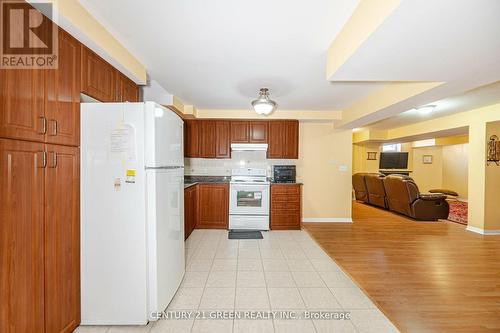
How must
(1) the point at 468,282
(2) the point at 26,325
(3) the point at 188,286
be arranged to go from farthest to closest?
1. (1) the point at 468,282
2. (3) the point at 188,286
3. (2) the point at 26,325

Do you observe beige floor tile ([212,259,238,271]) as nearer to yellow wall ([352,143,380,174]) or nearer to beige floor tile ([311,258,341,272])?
beige floor tile ([311,258,341,272])

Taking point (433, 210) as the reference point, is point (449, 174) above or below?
above

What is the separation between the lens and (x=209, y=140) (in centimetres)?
521

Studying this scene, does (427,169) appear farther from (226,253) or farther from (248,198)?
(226,253)

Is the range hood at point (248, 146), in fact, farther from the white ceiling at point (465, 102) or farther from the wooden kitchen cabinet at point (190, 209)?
the white ceiling at point (465, 102)

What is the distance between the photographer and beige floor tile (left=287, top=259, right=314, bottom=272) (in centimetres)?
307

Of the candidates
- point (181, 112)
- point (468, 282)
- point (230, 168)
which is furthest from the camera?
point (230, 168)

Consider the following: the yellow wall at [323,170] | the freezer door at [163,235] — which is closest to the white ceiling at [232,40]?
the freezer door at [163,235]

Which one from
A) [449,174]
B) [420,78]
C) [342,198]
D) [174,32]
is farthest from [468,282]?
[449,174]

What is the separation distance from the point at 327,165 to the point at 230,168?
2.17m

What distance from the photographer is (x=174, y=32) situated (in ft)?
6.74

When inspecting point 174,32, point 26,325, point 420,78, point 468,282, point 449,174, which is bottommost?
point 468,282

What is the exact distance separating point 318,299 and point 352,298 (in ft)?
1.10

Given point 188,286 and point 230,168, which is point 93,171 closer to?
point 188,286
